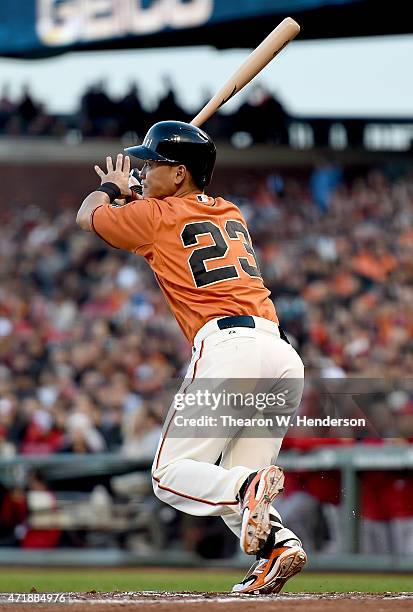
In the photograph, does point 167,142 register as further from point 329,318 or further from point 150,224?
point 329,318

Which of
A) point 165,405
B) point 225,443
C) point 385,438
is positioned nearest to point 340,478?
point 385,438

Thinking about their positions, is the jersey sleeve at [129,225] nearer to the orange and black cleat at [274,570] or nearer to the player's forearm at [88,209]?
the player's forearm at [88,209]

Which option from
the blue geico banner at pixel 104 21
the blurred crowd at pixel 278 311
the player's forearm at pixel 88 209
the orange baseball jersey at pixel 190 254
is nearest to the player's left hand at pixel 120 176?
the player's forearm at pixel 88 209

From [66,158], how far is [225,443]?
35.5 ft

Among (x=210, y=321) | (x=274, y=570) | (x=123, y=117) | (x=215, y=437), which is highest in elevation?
(x=210, y=321)

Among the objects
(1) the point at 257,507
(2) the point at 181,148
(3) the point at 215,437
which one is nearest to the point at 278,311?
(2) the point at 181,148

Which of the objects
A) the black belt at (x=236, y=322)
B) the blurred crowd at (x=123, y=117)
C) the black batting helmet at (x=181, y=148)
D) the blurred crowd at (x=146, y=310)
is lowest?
the blurred crowd at (x=146, y=310)

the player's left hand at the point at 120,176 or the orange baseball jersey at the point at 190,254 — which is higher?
the player's left hand at the point at 120,176

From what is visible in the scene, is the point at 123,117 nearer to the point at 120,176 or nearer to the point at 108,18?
the point at 108,18

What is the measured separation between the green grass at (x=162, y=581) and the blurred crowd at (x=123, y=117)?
22.6 ft

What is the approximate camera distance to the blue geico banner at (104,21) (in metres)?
13.1

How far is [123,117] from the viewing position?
14531 millimetres

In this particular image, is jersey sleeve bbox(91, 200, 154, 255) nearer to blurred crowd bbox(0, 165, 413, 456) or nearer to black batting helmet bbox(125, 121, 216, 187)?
black batting helmet bbox(125, 121, 216, 187)

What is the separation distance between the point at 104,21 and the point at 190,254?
31.4 feet
